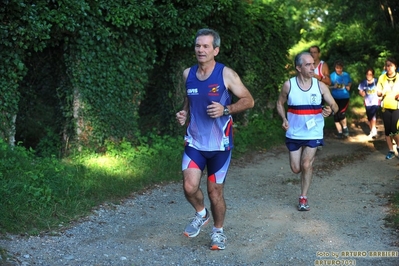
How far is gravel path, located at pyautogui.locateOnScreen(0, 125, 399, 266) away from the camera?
6.29 meters

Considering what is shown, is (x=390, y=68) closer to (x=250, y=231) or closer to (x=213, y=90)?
(x=250, y=231)

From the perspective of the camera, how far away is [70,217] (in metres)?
7.62

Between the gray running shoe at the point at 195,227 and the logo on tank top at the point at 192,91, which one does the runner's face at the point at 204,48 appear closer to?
the logo on tank top at the point at 192,91

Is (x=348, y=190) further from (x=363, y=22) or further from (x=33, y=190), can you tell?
(x=363, y=22)

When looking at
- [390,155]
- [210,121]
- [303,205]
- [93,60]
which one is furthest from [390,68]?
[210,121]

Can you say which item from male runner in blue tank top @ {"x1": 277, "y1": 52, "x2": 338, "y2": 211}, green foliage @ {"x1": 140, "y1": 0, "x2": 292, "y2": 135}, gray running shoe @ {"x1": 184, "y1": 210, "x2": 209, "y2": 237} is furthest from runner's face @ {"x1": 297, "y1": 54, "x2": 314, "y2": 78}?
green foliage @ {"x1": 140, "y1": 0, "x2": 292, "y2": 135}

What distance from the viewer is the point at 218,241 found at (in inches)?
257

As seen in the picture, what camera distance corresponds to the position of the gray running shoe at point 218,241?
6.51 metres

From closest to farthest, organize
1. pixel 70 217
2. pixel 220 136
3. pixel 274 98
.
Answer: pixel 220 136
pixel 70 217
pixel 274 98

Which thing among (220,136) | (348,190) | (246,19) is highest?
(246,19)

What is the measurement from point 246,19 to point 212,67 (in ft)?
26.8

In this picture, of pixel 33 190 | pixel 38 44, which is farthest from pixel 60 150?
pixel 33 190

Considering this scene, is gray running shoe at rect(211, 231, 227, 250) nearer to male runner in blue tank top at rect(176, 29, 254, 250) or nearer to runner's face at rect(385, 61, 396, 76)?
male runner in blue tank top at rect(176, 29, 254, 250)

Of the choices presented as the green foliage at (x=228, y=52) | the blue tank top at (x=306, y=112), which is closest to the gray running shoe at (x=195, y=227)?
the blue tank top at (x=306, y=112)
